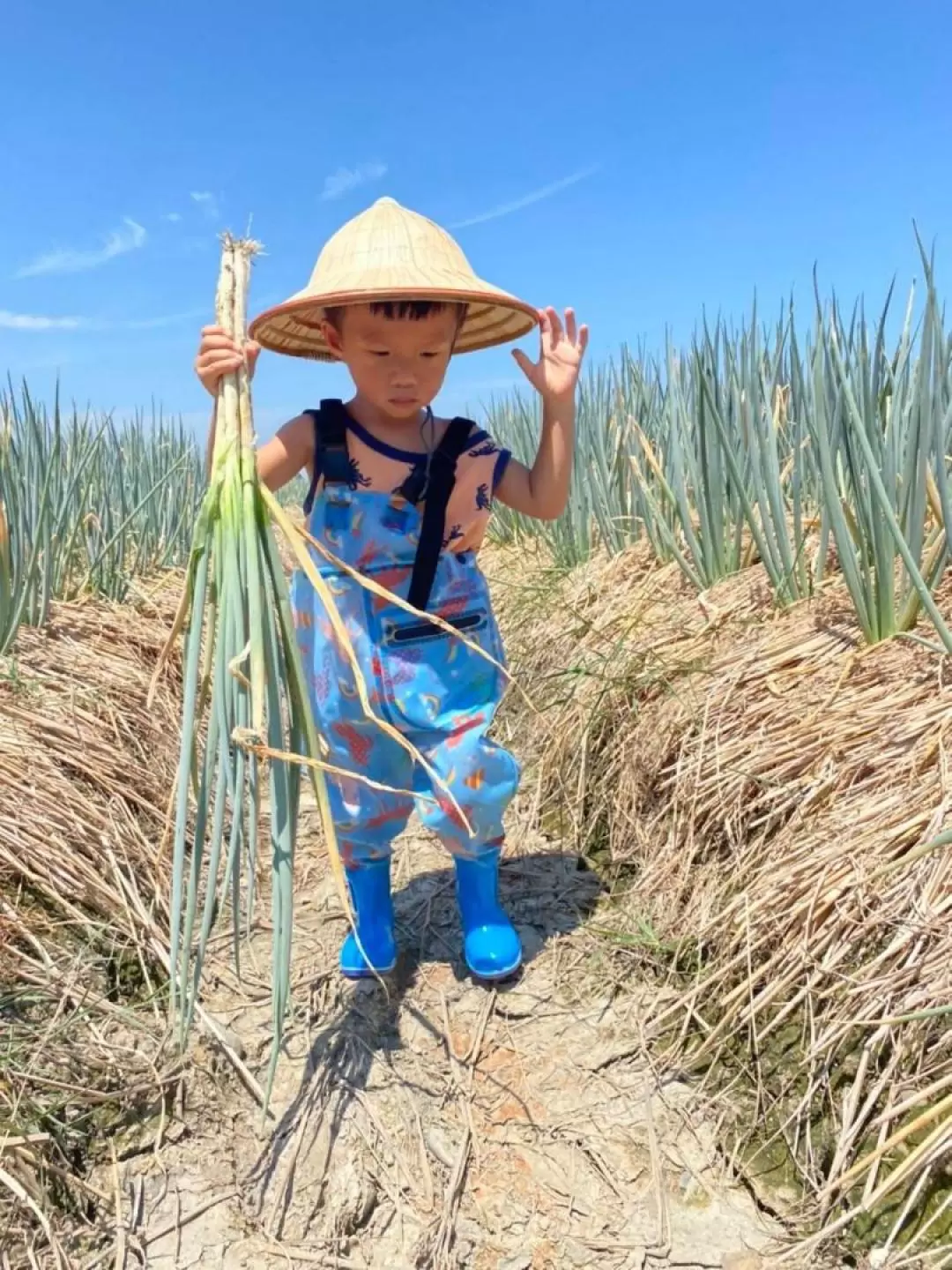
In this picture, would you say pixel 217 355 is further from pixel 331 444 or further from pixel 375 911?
pixel 375 911

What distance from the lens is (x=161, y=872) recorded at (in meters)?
1.39

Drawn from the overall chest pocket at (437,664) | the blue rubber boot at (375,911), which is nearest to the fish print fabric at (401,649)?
the overall chest pocket at (437,664)

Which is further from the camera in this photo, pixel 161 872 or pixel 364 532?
pixel 161 872

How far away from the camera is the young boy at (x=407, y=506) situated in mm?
1110

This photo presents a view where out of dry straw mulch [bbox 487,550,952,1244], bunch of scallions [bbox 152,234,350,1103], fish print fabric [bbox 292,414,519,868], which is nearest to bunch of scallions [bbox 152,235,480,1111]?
bunch of scallions [bbox 152,234,350,1103]

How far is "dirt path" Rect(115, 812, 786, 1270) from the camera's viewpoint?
2.92ft

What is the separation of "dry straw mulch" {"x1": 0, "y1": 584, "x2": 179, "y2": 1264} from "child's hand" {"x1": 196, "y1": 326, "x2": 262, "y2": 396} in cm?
74

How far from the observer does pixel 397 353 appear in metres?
1.09

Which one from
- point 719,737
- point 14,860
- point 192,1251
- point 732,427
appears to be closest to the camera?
point 192,1251

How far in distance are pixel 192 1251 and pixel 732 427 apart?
1651 millimetres

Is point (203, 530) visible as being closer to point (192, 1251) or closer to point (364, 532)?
point (364, 532)

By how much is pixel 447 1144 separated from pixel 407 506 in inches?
31.1

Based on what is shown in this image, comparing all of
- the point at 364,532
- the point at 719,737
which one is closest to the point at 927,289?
the point at 719,737

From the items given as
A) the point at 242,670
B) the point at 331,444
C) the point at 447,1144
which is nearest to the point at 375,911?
the point at 447,1144
